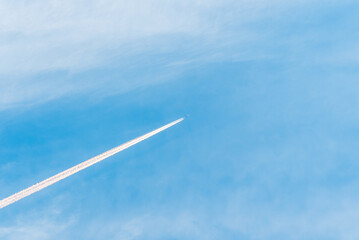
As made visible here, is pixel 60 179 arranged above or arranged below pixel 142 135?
below

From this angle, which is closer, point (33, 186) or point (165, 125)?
point (33, 186)

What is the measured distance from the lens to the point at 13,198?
55.5 m

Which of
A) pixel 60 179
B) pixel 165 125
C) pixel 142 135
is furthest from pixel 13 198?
pixel 165 125

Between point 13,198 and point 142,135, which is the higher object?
point 142,135

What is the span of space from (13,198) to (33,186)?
3321 millimetres

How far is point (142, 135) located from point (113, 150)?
16.8 ft

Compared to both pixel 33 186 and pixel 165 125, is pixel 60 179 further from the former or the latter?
pixel 165 125

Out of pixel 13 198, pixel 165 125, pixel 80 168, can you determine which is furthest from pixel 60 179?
pixel 165 125

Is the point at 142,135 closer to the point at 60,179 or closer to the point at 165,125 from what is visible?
the point at 165,125

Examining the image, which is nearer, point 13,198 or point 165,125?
point 13,198

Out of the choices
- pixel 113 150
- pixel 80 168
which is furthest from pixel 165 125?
pixel 80 168

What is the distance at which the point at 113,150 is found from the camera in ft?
191

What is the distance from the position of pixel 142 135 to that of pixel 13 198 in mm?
21349

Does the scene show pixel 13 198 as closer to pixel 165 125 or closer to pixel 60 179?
pixel 60 179
